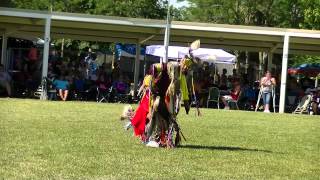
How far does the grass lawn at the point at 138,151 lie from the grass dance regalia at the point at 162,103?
0.28 metres

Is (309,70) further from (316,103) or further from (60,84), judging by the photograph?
(60,84)

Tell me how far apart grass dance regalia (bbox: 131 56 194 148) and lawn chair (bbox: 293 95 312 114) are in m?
13.8

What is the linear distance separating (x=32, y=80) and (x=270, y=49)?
10664 mm

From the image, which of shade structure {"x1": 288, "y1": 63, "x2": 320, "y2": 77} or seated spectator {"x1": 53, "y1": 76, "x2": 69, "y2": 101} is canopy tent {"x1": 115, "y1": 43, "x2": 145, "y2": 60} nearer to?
shade structure {"x1": 288, "y1": 63, "x2": 320, "y2": 77}

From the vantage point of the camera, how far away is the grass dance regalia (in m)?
10.5

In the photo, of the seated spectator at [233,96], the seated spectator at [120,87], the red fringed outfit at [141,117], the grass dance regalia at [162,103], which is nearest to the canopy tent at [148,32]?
the seated spectator at [233,96]

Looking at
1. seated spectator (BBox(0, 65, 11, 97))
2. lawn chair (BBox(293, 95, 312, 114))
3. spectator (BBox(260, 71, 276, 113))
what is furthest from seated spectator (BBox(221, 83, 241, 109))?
seated spectator (BBox(0, 65, 11, 97))

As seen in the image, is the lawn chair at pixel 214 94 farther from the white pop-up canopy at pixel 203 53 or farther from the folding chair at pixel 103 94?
the white pop-up canopy at pixel 203 53

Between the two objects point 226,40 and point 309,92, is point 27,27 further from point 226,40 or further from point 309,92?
point 309,92

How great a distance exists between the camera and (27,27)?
26.5 metres

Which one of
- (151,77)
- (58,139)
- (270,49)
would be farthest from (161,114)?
(270,49)

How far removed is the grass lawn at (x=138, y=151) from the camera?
311 inches

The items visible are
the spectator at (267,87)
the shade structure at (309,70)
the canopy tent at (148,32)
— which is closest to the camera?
the canopy tent at (148,32)

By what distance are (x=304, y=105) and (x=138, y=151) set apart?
15.1 m
